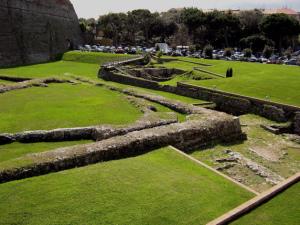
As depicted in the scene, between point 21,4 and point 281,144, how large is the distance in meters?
40.1

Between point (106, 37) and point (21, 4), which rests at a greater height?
point (21, 4)

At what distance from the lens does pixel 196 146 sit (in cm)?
1436

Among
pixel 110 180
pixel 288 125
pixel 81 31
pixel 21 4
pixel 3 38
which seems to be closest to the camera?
pixel 110 180

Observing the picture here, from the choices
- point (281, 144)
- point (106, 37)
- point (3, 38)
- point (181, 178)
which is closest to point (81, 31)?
point (106, 37)

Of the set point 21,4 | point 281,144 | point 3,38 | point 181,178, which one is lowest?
point 281,144

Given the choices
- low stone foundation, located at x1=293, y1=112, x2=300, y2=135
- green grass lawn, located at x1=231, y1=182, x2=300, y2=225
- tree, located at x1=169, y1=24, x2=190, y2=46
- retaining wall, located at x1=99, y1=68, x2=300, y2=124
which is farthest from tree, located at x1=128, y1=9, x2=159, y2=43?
green grass lawn, located at x1=231, y1=182, x2=300, y2=225

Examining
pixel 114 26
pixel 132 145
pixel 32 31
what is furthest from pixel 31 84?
pixel 114 26

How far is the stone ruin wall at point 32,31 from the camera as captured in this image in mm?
42250

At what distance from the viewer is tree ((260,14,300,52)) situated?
2306 inches

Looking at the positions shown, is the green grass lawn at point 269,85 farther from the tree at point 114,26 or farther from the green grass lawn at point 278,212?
the tree at point 114,26

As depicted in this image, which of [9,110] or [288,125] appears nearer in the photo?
[9,110]

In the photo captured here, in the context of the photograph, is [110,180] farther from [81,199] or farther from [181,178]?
[181,178]

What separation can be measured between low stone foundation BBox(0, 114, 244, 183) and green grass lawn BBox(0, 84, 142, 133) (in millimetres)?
2823

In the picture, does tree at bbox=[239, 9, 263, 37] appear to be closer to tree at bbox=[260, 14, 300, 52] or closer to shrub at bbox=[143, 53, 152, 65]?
tree at bbox=[260, 14, 300, 52]
